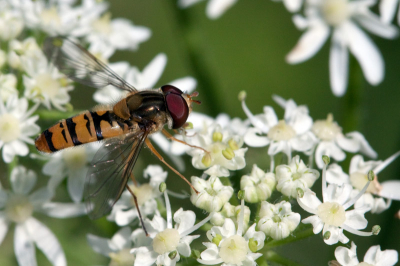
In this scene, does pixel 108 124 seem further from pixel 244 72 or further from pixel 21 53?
pixel 244 72

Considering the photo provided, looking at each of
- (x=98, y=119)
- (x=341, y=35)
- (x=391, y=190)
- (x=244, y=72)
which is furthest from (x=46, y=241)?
(x=244, y=72)

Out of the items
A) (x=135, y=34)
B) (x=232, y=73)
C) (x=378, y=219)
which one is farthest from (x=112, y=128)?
(x=232, y=73)

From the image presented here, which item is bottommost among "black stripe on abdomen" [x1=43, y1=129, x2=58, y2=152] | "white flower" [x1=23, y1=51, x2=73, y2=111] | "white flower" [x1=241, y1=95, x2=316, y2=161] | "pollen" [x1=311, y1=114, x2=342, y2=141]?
"pollen" [x1=311, y1=114, x2=342, y2=141]

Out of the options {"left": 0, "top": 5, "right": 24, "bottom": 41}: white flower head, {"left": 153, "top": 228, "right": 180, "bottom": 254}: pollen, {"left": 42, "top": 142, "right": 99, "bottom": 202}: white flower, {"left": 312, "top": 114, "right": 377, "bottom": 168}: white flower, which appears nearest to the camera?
{"left": 153, "top": 228, "right": 180, "bottom": 254}: pollen

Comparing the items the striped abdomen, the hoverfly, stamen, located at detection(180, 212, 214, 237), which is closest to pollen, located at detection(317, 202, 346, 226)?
stamen, located at detection(180, 212, 214, 237)

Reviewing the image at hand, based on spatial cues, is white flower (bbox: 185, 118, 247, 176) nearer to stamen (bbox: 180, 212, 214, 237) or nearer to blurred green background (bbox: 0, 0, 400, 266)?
stamen (bbox: 180, 212, 214, 237)

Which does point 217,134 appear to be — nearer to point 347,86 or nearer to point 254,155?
point 254,155

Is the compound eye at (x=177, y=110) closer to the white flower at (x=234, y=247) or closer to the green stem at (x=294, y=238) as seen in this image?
the white flower at (x=234, y=247)

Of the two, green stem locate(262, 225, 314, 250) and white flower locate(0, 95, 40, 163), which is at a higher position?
white flower locate(0, 95, 40, 163)

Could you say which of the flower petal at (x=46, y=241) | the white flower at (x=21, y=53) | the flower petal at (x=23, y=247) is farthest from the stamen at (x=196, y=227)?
the white flower at (x=21, y=53)
